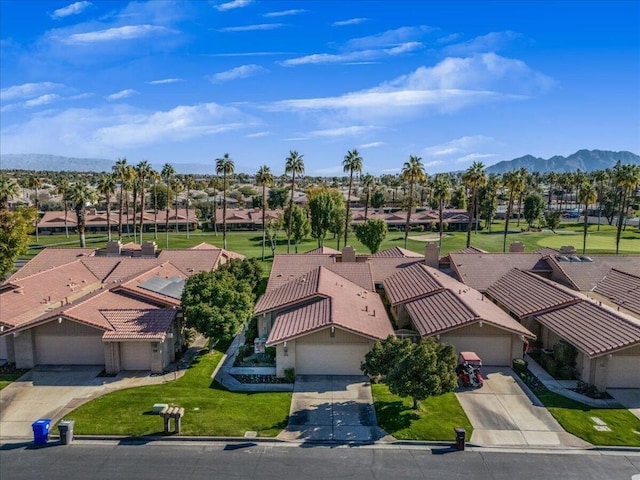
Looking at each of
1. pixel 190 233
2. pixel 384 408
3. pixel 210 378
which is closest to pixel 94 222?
pixel 190 233

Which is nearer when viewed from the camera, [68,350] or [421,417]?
[421,417]

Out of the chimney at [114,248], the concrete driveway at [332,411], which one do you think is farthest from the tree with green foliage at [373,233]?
the concrete driveway at [332,411]

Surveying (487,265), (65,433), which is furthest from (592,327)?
(65,433)

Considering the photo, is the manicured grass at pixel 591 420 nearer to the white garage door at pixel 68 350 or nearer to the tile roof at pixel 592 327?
the tile roof at pixel 592 327

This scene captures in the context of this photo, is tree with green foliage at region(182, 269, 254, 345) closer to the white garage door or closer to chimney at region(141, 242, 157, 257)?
the white garage door

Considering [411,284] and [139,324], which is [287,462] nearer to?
[139,324]

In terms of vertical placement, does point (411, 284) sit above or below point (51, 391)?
above
